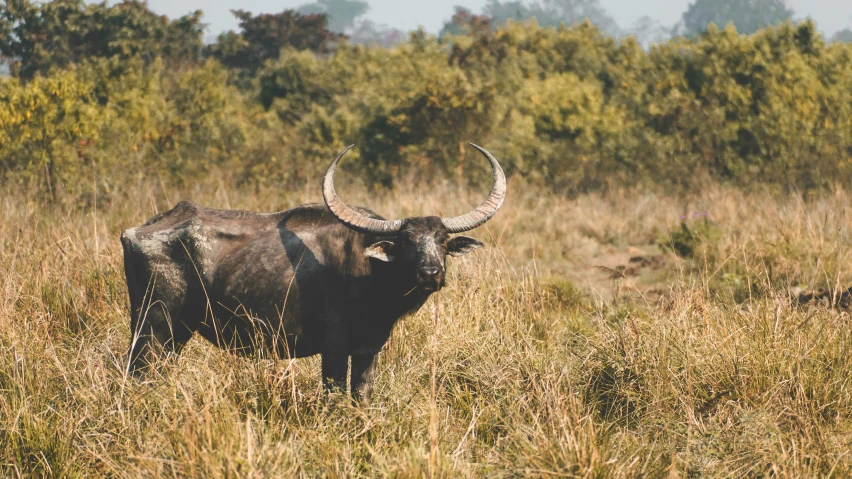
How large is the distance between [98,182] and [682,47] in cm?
1627

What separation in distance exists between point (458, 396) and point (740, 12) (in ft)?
553

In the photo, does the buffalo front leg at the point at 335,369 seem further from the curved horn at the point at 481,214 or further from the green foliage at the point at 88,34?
the green foliage at the point at 88,34

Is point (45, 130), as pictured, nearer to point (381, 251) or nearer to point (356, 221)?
point (356, 221)

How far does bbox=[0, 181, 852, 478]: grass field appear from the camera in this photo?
166 inches

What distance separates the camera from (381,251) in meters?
5.17

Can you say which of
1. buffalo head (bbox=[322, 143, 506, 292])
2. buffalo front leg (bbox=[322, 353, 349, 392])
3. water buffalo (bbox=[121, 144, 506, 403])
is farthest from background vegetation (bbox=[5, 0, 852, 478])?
buffalo head (bbox=[322, 143, 506, 292])

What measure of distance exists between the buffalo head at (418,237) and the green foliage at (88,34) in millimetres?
21408

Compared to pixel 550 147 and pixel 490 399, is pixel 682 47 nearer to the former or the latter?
pixel 550 147

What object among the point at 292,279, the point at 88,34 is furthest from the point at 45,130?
the point at 88,34

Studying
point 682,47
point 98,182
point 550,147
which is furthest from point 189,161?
point 682,47

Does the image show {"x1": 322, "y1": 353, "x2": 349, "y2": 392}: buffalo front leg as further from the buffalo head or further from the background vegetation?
the buffalo head

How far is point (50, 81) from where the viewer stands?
12484 mm

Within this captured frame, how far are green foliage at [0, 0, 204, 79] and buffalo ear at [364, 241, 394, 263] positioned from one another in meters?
21.6

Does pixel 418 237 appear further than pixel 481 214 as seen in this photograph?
No
